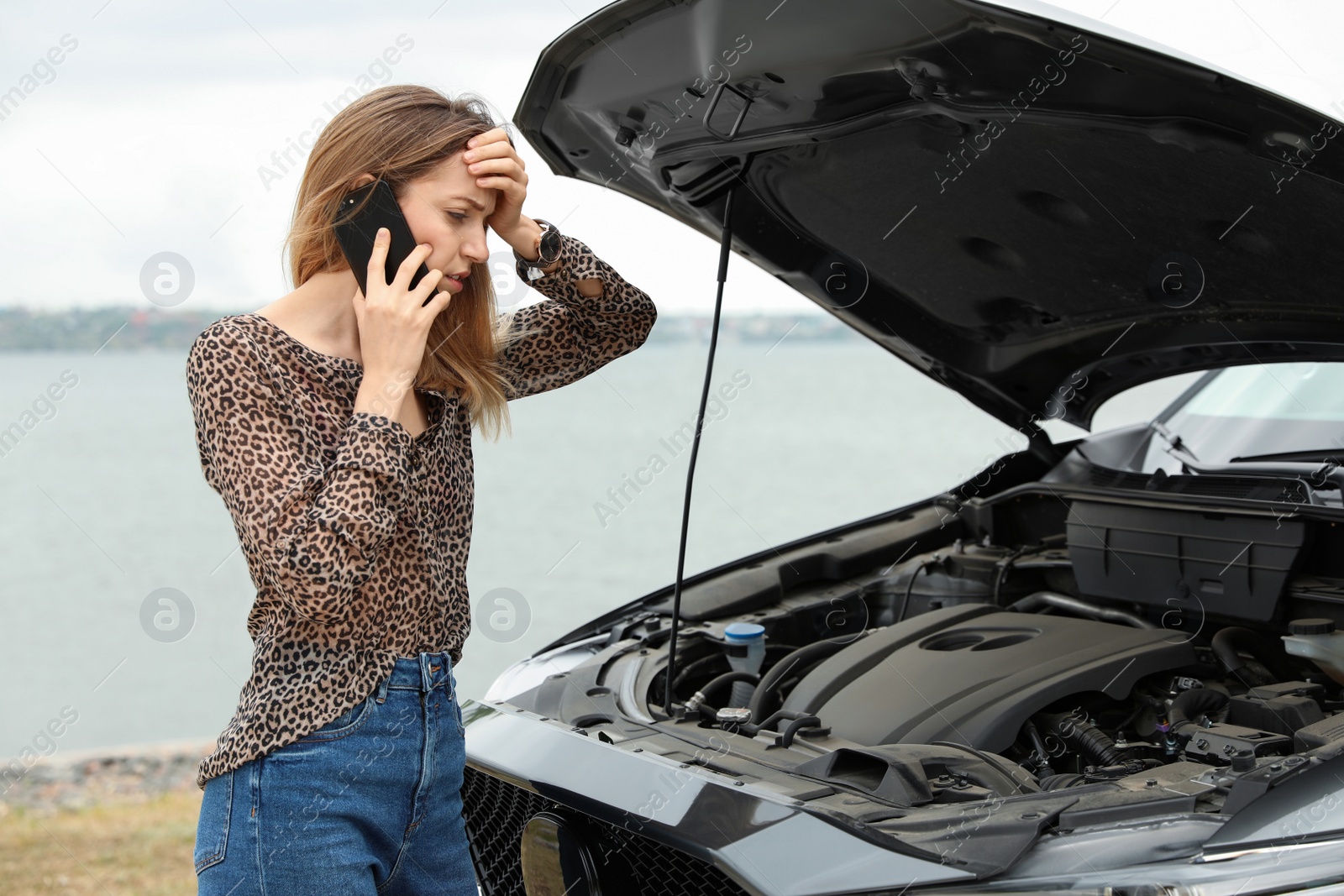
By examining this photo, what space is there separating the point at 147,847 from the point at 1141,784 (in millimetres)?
3616

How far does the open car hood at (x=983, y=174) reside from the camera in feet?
5.14

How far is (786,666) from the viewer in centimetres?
233

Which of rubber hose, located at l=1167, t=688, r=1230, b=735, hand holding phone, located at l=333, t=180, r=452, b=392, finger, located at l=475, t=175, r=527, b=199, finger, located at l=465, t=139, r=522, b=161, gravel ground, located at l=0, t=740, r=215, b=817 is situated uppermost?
finger, located at l=465, t=139, r=522, b=161

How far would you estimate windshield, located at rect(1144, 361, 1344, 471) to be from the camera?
250cm

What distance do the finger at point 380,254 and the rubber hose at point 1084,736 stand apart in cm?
145

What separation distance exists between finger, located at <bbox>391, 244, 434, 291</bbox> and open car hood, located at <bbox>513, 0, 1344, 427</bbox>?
653 mm

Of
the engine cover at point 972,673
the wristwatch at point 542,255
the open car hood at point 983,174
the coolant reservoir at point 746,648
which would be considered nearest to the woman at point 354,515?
the wristwatch at point 542,255

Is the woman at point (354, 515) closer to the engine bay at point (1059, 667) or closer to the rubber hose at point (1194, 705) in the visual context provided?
the engine bay at point (1059, 667)

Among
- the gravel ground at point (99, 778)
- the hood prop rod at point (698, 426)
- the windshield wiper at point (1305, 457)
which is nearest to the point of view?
the hood prop rod at point (698, 426)

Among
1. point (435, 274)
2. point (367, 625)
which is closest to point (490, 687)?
point (367, 625)

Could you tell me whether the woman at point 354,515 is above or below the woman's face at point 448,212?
below

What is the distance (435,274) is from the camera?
143 centimetres

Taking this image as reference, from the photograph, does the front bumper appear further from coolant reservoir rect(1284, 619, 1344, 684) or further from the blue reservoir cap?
coolant reservoir rect(1284, 619, 1344, 684)

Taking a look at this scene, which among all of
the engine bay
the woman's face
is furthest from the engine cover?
the woman's face
